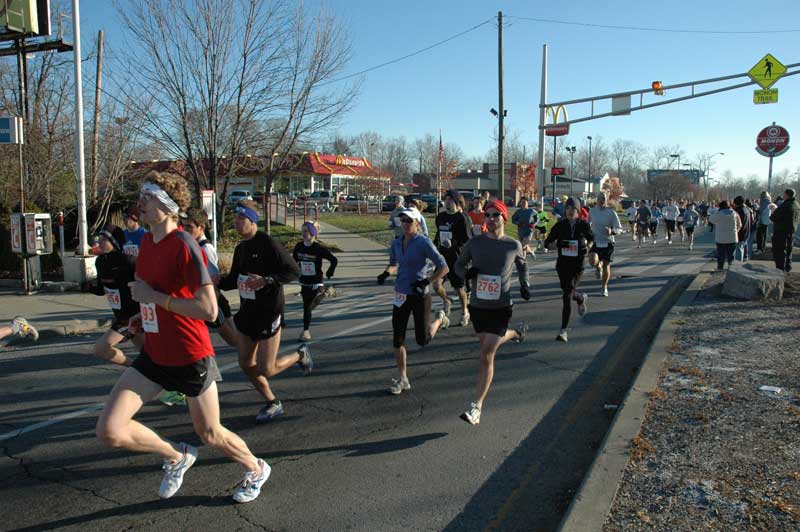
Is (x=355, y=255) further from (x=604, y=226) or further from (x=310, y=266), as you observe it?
(x=310, y=266)

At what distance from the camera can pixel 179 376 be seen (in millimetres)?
3385

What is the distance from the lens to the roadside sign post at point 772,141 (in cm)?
1455

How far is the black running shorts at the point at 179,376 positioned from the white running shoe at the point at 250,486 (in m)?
0.72

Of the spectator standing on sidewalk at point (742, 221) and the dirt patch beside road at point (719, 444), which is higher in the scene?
the spectator standing on sidewalk at point (742, 221)

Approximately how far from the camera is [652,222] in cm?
2594

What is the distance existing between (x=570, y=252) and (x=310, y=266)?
356 cm

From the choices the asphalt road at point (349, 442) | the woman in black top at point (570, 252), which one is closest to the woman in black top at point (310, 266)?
the asphalt road at point (349, 442)

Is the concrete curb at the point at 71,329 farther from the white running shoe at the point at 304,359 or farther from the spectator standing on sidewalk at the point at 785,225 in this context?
the spectator standing on sidewalk at the point at 785,225

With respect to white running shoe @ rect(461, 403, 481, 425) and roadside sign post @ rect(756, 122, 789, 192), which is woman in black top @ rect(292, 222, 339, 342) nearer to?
white running shoe @ rect(461, 403, 481, 425)

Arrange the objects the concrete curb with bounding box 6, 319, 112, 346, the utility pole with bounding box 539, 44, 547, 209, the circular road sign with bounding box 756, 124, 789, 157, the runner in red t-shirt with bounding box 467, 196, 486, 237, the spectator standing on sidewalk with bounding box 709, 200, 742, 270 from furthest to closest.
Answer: the utility pole with bounding box 539, 44, 547, 209, the circular road sign with bounding box 756, 124, 789, 157, the spectator standing on sidewalk with bounding box 709, 200, 742, 270, the runner in red t-shirt with bounding box 467, 196, 486, 237, the concrete curb with bounding box 6, 319, 112, 346

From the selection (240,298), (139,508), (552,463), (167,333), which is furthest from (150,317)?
(552,463)

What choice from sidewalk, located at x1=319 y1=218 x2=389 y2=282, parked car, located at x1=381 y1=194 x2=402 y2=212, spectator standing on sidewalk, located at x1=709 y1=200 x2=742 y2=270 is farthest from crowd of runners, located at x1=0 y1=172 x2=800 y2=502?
parked car, located at x1=381 y1=194 x2=402 y2=212

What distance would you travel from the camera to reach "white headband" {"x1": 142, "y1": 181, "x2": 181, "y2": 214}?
3396 millimetres

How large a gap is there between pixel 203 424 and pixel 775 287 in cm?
1044
